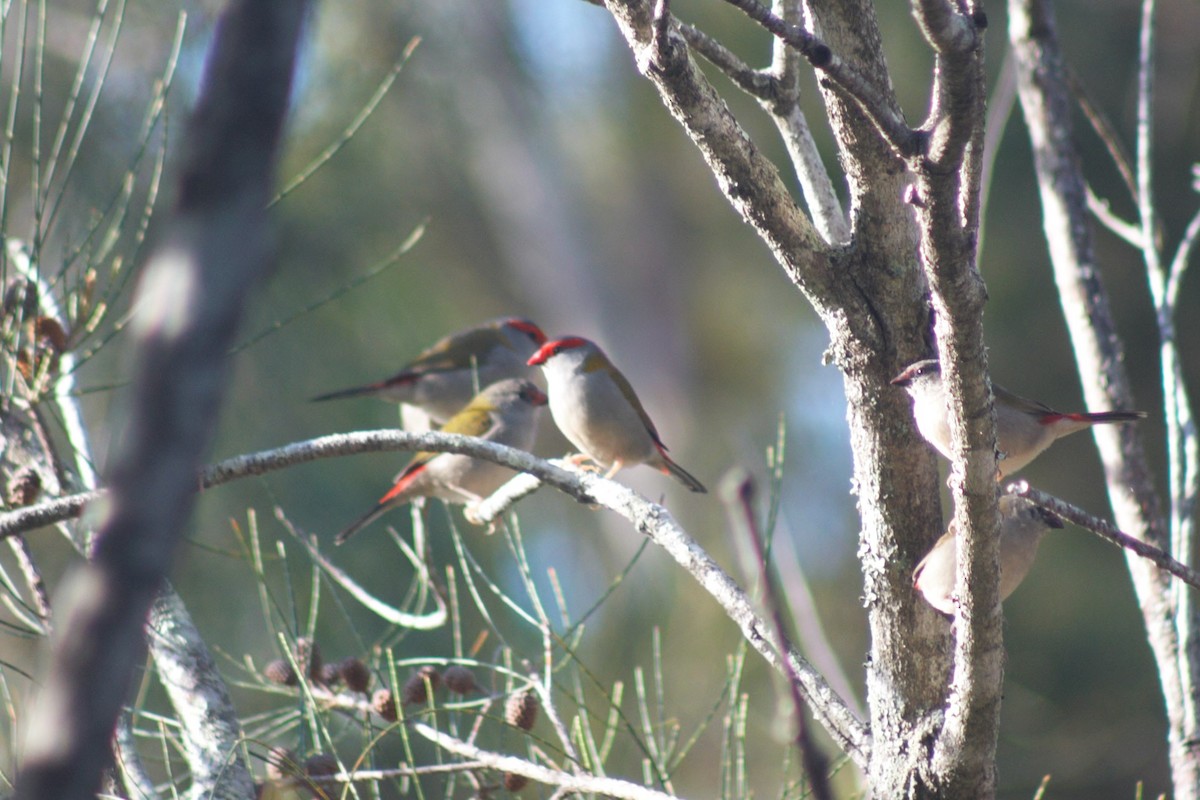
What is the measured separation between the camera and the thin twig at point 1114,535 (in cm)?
184

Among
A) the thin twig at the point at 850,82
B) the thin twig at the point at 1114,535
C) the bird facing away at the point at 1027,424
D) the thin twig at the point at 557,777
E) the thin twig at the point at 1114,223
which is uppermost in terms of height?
the thin twig at the point at 1114,223

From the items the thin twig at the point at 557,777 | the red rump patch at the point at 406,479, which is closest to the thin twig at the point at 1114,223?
the thin twig at the point at 557,777

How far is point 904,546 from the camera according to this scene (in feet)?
6.76

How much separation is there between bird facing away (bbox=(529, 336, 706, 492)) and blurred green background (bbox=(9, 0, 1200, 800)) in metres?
1.85

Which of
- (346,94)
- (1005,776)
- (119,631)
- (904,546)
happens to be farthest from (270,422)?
(119,631)

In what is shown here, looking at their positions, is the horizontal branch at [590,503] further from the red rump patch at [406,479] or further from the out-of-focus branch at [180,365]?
the red rump patch at [406,479]

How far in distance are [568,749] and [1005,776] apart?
21.0ft

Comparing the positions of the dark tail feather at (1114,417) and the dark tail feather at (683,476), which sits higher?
the dark tail feather at (1114,417)

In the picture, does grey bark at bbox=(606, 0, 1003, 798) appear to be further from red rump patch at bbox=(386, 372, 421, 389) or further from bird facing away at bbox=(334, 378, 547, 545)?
→ red rump patch at bbox=(386, 372, 421, 389)

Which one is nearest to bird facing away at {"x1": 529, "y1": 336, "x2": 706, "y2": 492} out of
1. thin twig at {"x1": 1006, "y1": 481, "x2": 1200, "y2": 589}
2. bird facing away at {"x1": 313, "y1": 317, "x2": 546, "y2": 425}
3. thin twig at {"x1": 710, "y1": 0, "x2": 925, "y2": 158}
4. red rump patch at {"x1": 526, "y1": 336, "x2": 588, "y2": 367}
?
red rump patch at {"x1": 526, "y1": 336, "x2": 588, "y2": 367}

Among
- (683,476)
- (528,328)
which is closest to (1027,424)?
(683,476)

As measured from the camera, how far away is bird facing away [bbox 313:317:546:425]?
18.8 ft

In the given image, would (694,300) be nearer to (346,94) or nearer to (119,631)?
(346,94)

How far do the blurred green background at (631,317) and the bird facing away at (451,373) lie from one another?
0.84m
